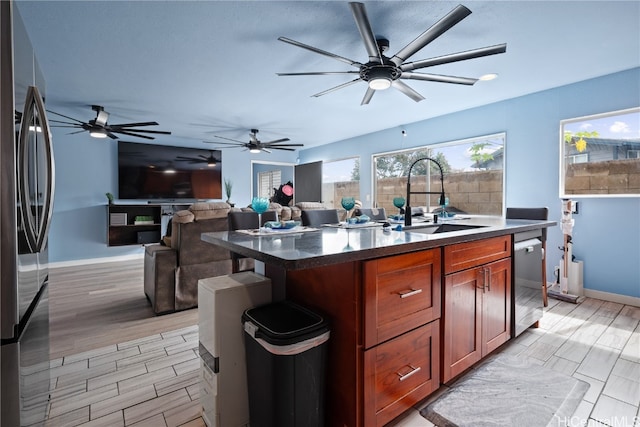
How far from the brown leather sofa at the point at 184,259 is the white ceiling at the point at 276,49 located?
1500 millimetres

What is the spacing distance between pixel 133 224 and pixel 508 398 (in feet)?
20.8

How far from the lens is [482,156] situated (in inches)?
184

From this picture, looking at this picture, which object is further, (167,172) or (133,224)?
(167,172)

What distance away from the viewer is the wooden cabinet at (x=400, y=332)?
1247mm

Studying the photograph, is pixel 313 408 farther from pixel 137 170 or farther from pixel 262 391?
pixel 137 170

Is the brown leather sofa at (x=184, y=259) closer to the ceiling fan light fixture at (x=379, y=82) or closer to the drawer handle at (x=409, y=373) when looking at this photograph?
the ceiling fan light fixture at (x=379, y=82)

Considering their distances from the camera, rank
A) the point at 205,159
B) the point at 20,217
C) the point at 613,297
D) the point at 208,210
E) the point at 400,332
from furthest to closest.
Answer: the point at 205,159
the point at 613,297
the point at 208,210
the point at 400,332
the point at 20,217

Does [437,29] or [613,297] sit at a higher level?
[437,29]

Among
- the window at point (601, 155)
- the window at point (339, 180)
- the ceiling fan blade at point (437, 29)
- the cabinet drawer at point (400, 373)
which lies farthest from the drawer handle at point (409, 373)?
the window at point (339, 180)

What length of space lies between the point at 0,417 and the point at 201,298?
2.32 ft

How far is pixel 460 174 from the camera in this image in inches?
197

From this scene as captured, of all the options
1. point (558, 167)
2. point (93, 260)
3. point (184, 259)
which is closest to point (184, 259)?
point (184, 259)

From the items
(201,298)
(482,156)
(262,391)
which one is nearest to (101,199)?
(201,298)

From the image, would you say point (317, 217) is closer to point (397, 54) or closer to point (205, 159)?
point (397, 54)
